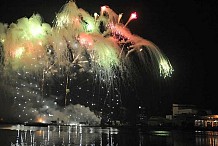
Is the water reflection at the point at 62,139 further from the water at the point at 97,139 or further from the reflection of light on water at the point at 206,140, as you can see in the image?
the reflection of light on water at the point at 206,140

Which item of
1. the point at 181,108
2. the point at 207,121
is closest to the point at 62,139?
the point at 207,121

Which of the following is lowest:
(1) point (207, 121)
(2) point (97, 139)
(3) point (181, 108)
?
(1) point (207, 121)

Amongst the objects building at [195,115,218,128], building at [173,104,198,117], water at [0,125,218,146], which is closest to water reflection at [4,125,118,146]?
water at [0,125,218,146]

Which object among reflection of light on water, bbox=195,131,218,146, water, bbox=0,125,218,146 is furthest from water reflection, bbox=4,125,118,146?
reflection of light on water, bbox=195,131,218,146

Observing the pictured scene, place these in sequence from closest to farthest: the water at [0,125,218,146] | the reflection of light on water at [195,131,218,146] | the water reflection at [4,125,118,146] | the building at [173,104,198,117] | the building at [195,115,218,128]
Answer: the water reflection at [4,125,118,146] → the water at [0,125,218,146] → the reflection of light on water at [195,131,218,146] → the building at [195,115,218,128] → the building at [173,104,198,117]

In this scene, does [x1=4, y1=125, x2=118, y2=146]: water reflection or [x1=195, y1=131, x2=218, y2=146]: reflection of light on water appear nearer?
[x1=4, y1=125, x2=118, y2=146]: water reflection

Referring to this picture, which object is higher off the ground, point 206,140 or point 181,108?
point 181,108

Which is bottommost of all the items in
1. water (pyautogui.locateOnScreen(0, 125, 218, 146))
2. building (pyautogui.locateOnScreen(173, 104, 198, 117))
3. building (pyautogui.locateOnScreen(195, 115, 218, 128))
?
building (pyautogui.locateOnScreen(195, 115, 218, 128))

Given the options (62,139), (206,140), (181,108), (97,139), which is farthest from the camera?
(181,108)

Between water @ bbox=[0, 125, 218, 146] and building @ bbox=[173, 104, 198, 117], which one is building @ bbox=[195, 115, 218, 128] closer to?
building @ bbox=[173, 104, 198, 117]

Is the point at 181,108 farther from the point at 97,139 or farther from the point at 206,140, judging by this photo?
the point at 97,139

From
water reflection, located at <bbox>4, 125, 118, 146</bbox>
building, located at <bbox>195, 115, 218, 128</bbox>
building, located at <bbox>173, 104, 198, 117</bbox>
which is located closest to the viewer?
water reflection, located at <bbox>4, 125, 118, 146</bbox>

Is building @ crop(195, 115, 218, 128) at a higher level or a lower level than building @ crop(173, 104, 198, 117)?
lower

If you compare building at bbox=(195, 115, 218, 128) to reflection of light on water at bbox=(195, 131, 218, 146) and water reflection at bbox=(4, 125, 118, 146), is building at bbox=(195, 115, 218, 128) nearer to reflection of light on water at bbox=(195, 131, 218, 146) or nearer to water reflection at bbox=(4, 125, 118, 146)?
reflection of light on water at bbox=(195, 131, 218, 146)
